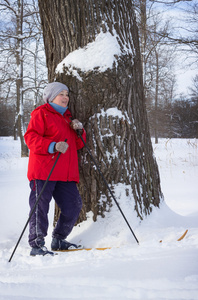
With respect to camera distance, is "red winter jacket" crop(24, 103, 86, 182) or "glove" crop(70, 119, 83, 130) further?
"glove" crop(70, 119, 83, 130)

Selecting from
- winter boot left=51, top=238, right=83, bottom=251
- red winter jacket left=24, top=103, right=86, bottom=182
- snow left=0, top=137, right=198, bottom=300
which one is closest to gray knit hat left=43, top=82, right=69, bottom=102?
red winter jacket left=24, top=103, right=86, bottom=182

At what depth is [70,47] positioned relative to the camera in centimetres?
285

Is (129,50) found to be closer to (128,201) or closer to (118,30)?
(118,30)

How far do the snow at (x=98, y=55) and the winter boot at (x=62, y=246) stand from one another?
5.78ft

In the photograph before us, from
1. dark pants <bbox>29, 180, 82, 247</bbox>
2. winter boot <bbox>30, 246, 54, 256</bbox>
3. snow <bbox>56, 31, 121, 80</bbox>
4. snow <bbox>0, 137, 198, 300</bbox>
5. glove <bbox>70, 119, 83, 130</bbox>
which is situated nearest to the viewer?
snow <bbox>0, 137, 198, 300</bbox>

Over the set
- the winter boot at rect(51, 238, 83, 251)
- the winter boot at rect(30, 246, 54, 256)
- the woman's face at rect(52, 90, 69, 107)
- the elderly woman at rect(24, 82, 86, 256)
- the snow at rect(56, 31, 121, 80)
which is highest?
the snow at rect(56, 31, 121, 80)

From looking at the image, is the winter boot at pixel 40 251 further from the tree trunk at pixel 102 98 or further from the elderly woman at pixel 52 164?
the tree trunk at pixel 102 98

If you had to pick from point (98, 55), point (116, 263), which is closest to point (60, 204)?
point (116, 263)

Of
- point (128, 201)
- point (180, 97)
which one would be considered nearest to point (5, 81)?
point (128, 201)

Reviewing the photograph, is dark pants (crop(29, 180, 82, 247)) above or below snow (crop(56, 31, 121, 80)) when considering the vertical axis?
below

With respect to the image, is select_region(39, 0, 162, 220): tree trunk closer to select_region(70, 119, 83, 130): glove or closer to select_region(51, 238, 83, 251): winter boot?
select_region(70, 119, 83, 130): glove

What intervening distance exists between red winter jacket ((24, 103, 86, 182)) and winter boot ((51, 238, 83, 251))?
0.67 metres

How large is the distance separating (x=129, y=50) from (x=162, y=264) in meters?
2.24

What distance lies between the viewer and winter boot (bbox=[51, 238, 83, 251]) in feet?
8.77
